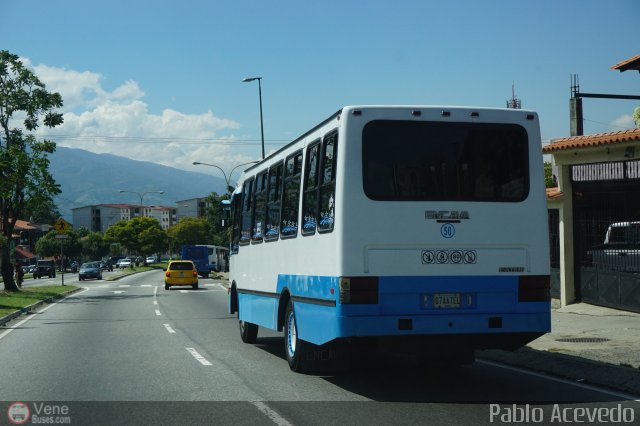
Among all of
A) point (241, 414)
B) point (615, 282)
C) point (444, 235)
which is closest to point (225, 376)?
point (241, 414)

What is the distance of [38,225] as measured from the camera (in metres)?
187

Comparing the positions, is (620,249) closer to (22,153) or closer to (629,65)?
(629,65)

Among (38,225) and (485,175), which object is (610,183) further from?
(38,225)

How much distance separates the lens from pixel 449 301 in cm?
919

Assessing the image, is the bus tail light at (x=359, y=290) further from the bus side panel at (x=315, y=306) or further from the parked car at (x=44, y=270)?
the parked car at (x=44, y=270)

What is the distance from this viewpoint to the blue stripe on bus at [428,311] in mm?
8969

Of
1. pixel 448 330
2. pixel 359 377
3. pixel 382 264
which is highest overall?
pixel 382 264

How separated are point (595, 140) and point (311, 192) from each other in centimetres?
1191

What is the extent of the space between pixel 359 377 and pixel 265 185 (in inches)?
151

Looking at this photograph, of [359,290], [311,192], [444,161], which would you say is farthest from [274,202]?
[359,290]

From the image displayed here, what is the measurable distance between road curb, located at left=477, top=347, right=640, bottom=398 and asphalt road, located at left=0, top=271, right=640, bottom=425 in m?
0.32

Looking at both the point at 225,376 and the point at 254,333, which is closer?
the point at 225,376

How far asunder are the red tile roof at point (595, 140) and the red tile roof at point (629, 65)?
577cm

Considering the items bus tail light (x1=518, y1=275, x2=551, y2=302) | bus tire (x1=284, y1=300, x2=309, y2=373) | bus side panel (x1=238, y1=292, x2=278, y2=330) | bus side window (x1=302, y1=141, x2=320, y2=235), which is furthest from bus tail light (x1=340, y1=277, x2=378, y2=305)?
bus side panel (x1=238, y1=292, x2=278, y2=330)
